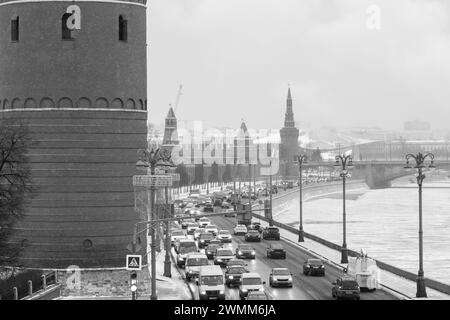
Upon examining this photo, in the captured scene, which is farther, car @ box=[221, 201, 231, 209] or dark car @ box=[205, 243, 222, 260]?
car @ box=[221, 201, 231, 209]

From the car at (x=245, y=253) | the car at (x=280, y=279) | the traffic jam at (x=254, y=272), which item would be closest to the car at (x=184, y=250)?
the traffic jam at (x=254, y=272)

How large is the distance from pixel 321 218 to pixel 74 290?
11077 centimetres

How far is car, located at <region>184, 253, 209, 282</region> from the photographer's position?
57625 mm

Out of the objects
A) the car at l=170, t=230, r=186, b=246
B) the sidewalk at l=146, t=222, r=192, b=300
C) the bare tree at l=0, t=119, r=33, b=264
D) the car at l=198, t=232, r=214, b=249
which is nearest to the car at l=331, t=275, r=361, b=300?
the sidewalk at l=146, t=222, r=192, b=300

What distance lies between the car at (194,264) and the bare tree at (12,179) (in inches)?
464

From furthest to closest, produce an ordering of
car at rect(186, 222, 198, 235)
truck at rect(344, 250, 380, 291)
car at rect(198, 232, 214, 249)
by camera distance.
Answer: car at rect(186, 222, 198, 235)
car at rect(198, 232, 214, 249)
truck at rect(344, 250, 380, 291)

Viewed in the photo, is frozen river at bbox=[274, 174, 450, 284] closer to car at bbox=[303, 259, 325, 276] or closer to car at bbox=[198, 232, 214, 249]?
car at bbox=[303, 259, 325, 276]

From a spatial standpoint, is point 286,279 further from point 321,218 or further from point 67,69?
point 321,218

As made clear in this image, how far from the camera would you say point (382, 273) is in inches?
2473

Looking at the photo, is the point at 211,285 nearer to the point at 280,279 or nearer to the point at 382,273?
the point at 280,279

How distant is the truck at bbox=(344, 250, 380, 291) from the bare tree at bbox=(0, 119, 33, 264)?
700 inches

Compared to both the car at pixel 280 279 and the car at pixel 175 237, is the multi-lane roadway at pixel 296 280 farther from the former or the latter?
the car at pixel 175 237

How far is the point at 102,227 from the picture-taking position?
166 ft

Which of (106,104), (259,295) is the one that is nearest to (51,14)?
(106,104)
